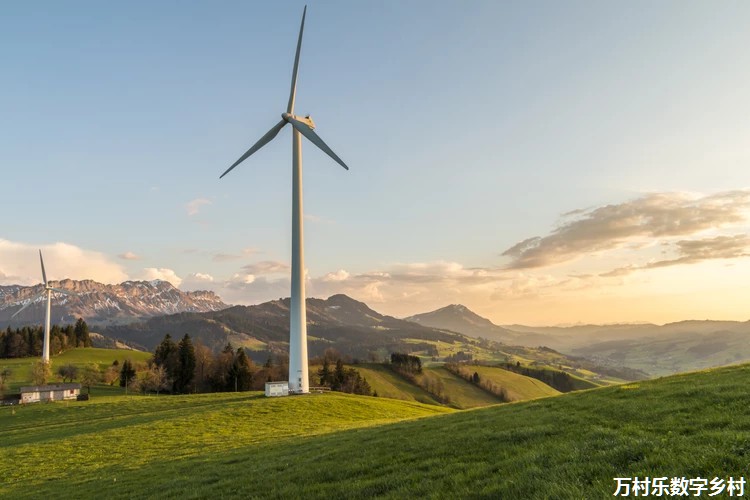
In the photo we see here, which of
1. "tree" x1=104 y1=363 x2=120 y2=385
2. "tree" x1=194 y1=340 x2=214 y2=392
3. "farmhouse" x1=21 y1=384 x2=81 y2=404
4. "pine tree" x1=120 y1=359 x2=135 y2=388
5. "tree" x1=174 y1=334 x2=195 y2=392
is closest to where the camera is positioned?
"farmhouse" x1=21 y1=384 x2=81 y2=404

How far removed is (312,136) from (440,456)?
5934 centimetres

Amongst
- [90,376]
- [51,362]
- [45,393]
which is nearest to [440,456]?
[45,393]

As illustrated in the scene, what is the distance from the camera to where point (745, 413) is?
15.3 meters

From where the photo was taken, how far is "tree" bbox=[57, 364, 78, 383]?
142750 millimetres

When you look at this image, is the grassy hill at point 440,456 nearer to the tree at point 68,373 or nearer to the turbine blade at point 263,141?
the turbine blade at point 263,141

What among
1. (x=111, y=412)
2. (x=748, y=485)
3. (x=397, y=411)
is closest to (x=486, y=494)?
(x=748, y=485)

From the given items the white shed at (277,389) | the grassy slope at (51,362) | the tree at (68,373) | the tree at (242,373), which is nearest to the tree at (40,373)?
the grassy slope at (51,362)

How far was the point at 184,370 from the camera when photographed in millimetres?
136875

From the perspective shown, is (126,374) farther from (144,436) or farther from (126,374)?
(144,436)

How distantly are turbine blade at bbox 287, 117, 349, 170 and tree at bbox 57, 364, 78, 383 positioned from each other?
123 meters

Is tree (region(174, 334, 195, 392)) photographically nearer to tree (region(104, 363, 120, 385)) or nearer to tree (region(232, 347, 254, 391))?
tree (region(232, 347, 254, 391))

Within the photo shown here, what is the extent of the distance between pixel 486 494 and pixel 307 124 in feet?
226

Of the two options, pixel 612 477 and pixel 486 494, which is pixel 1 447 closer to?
pixel 486 494

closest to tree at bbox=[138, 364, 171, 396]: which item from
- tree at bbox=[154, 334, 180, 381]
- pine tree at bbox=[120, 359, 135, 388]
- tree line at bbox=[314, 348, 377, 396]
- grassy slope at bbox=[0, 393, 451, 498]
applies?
tree at bbox=[154, 334, 180, 381]
